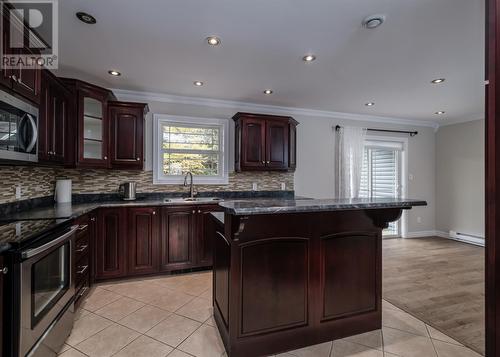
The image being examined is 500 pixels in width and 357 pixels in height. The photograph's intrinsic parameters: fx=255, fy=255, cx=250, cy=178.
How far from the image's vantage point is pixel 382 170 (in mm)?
5449

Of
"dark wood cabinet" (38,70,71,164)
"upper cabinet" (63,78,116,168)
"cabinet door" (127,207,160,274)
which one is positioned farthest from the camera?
"cabinet door" (127,207,160,274)

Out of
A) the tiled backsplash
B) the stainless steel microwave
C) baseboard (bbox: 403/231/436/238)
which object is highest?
the stainless steel microwave

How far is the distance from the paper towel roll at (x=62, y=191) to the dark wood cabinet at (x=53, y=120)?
1.66 ft

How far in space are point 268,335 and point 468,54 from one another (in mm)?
3263

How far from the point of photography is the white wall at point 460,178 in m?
4.92

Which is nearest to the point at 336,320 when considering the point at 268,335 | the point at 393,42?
the point at 268,335

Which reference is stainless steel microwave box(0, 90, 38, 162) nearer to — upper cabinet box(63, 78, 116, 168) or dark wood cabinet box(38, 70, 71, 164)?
dark wood cabinet box(38, 70, 71, 164)

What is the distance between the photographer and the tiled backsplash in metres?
2.47

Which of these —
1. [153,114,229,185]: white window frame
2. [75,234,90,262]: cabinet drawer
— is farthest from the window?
[75,234,90,262]: cabinet drawer

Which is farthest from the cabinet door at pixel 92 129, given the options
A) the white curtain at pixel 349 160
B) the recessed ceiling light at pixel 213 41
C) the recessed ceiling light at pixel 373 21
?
the white curtain at pixel 349 160

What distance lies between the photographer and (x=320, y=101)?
13.8ft

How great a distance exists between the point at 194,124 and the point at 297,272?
2946mm

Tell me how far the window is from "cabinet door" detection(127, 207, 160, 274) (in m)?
4.17

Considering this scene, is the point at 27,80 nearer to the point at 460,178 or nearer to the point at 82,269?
the point at 82,269
